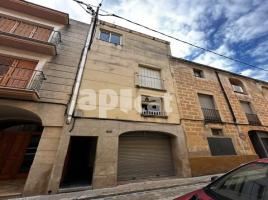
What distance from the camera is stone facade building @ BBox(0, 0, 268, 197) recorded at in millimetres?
6305

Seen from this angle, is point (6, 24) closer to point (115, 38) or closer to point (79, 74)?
point (79, 74)

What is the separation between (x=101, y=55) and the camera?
920cm

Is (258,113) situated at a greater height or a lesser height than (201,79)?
lesser

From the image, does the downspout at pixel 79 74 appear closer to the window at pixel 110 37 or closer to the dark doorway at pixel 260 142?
the window at pixel 110 37

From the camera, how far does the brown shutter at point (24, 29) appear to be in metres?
8.12

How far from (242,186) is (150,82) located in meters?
8.28

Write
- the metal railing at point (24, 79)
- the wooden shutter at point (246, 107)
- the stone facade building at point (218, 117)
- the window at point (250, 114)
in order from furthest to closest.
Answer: the wooden shutter at point (246, 107)
the window at point (250, 114)
the stone facade building at point (218, 117)
the metal railing at point (24, 79)

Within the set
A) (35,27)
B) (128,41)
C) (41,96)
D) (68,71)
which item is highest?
(128,41)

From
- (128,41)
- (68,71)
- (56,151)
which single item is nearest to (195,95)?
(128,41)

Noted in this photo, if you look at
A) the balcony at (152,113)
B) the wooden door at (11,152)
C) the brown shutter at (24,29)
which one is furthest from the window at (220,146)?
the brown shutter at (24,29)

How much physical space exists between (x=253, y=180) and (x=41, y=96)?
7.75m

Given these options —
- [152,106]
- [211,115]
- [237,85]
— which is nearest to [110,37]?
[152,106]

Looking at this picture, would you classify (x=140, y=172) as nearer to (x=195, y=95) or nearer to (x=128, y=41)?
(x=195, y=95)

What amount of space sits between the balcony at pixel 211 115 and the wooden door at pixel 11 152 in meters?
11.0
